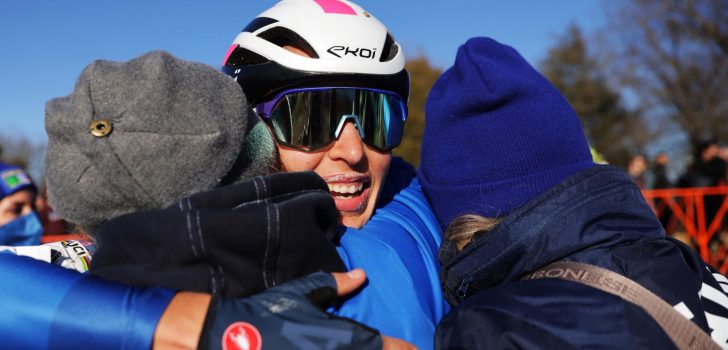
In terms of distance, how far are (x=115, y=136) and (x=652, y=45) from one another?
34.7 metres

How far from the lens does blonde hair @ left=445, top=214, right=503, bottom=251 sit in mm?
1902

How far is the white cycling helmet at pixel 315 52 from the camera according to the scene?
7.41ft

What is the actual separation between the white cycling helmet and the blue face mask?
4908 mm

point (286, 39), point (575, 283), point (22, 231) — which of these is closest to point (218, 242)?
point (575, 283)

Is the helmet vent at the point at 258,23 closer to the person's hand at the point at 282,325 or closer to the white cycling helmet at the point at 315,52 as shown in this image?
the white cycling helmet at the point at 315,52

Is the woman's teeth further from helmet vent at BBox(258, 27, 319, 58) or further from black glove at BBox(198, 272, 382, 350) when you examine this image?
black glove at BBox(198, 272, 382, 350)

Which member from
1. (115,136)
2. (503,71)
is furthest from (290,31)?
(115,136)

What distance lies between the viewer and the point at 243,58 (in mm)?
2479

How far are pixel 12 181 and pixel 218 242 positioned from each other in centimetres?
619

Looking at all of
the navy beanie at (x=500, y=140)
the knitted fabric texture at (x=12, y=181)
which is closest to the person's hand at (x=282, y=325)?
the navy beanie at (x=500, y=140)

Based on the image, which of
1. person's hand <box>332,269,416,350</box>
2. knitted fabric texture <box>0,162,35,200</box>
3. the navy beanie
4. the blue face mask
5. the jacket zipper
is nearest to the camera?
person's hand <box>332,269,416,350</box>

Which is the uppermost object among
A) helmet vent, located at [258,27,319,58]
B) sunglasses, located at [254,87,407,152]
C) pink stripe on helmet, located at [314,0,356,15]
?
pink stripe on helmet, located at [314,0,356,15]

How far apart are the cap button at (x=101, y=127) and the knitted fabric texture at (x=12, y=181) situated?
586 cm

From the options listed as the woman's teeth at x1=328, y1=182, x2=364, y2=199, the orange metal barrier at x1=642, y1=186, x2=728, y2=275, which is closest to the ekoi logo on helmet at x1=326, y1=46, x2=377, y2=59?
the woman's teeth at x1=328, y1=182, x2=364, y2=199
